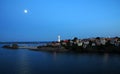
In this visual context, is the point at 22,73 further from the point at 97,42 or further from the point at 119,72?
the point at 97,42

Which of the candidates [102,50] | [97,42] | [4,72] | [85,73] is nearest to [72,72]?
[85,73]

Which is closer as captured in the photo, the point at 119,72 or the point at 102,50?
the point at 119,72

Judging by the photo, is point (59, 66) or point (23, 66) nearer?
point (23, 66)

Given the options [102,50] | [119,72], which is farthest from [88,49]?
[119,72]

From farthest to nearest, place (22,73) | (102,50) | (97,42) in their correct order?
1. (97,42)
2. (102,50)
3. (22,73)

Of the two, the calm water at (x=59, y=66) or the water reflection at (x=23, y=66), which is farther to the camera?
the calm water at (x=59, y=66)

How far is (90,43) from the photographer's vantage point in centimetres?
4484

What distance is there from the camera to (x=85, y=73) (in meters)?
13.3

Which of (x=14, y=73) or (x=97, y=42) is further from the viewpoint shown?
(x=97, y=42)

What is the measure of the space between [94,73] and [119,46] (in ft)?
90.2

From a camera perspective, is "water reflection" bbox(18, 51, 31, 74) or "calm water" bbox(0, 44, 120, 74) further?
"calm water" bbox(0, 44, 120, 74)

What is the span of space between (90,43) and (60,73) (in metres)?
32.0

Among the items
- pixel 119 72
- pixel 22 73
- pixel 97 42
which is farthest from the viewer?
pixel 97 42

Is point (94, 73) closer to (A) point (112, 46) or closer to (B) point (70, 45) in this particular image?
(A) point (112, 46)
